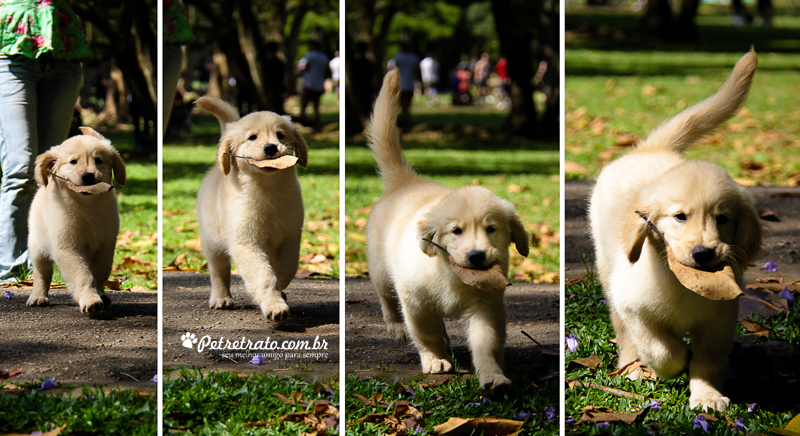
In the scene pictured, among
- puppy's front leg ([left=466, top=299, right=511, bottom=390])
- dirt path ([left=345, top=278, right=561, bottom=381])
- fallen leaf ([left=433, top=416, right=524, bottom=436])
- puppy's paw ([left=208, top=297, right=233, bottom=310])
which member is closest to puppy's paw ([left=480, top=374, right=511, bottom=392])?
puppy's front leg ([left=466, top=299, right=511, bottom=390])

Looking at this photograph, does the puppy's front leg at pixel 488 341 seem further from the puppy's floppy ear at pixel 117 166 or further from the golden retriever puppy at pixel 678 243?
the puppy's floppy ear at pixel 117 166

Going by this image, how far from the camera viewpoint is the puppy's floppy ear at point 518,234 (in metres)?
3.35

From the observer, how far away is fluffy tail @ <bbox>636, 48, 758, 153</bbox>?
361cm

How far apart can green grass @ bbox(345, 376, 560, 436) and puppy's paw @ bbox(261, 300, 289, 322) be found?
46 centimetres

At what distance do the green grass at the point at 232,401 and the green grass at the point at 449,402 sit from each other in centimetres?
14

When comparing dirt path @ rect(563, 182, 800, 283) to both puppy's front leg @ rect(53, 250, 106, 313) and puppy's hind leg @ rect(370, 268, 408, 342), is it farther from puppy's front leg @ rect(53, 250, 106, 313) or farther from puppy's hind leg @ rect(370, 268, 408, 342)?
puppy's front leg @ rect(53, 250, 106, 313)

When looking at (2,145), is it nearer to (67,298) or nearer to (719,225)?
(67,298)

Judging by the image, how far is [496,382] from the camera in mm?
3277

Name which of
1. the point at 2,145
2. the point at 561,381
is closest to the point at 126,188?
the point at 2,145

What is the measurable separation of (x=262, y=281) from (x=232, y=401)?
2.08 ft

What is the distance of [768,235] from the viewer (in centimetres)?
527

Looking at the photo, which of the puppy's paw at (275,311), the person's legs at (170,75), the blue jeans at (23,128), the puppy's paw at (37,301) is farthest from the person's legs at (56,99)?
the puppy's paw at (275,311)

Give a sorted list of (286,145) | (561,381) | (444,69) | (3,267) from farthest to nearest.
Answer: (444,69) < (3,267) < (286,145) < (561,381)

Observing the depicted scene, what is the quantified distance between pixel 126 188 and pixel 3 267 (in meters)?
0.78
